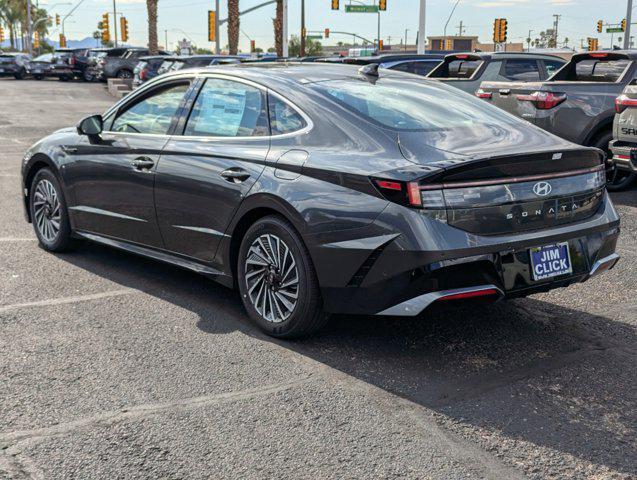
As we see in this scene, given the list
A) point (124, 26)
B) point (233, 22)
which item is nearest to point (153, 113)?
point (233, 22)

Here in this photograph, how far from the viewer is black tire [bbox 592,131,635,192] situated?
10102 mm

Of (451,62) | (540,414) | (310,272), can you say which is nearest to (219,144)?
(310,272)

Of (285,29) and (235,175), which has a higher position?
(285,29)

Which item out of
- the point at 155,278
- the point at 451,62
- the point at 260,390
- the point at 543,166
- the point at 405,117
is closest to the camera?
the point at 260,390

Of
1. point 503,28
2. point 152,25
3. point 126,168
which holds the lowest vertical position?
point 126,168

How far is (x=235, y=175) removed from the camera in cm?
488

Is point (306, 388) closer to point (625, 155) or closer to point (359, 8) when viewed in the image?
point (625, 155)

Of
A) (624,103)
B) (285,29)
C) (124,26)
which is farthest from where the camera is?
(124,26)

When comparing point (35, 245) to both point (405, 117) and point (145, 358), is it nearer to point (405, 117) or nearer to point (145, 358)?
point (145, 358)

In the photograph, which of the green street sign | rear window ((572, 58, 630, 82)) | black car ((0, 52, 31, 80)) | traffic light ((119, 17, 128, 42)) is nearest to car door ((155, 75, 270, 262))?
rear window ((572, 58, 630, 82))

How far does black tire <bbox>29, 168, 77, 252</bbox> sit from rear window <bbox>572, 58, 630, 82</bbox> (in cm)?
704

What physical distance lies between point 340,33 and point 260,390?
76.1m

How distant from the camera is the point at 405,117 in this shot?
4.77 metres

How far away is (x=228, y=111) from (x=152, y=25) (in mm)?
43402
